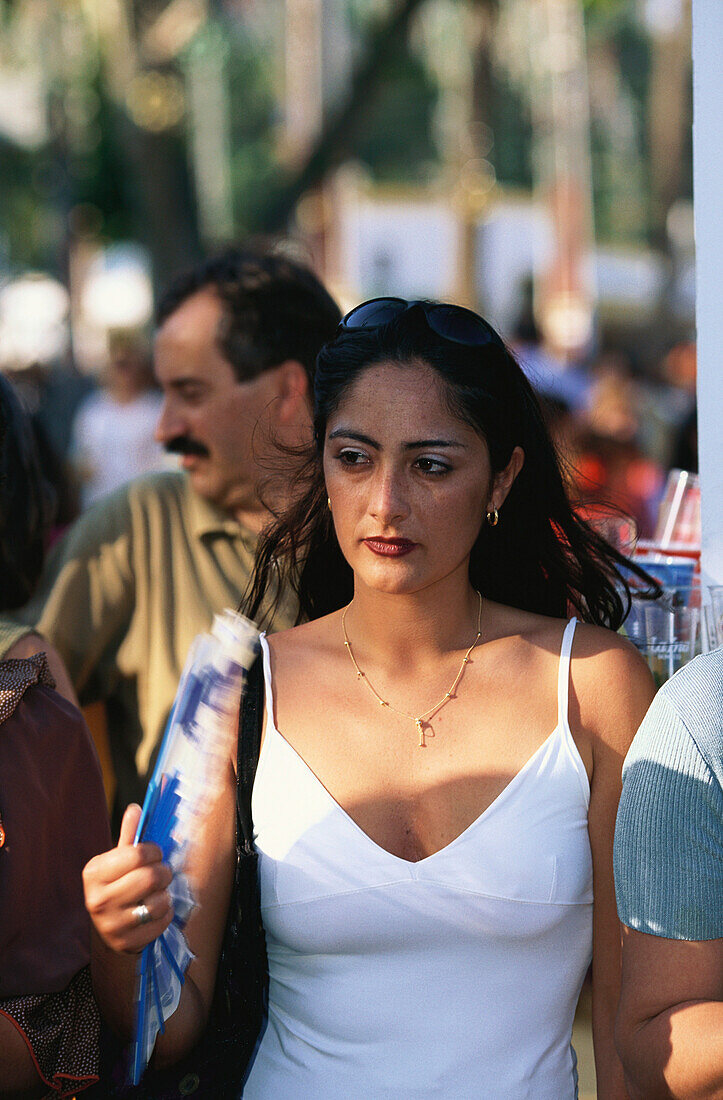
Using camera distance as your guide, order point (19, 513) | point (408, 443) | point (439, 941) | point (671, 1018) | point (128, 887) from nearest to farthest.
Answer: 1. point (128, 887)
2. point (671, 1018)
3. point (439, 941)
4. point (408, 443)
5. point (19, 513)

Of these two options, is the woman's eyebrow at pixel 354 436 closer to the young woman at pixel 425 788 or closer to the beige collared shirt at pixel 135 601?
the young woman at pixel 425 788

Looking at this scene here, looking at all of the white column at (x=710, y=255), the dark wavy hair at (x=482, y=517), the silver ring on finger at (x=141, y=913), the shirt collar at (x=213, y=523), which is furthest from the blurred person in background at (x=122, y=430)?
the silver ring on finger at (x=141, y=913)

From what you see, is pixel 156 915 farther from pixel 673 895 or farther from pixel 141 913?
pixel 673 895

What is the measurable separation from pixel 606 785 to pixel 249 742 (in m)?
0.59

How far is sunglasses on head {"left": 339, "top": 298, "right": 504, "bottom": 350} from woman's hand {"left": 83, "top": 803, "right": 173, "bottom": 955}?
995 mm

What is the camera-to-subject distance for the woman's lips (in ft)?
6.87

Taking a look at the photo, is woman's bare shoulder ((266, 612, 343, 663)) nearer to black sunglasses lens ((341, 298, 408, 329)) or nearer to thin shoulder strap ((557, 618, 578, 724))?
thin shoulder strap ((557, 618, 578, 724))

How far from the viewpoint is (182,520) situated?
11.6 ft

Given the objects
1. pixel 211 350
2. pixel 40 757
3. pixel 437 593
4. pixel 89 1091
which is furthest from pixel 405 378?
pixel 211 350

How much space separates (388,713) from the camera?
7.16 feet

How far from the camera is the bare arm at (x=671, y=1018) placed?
1686 mm

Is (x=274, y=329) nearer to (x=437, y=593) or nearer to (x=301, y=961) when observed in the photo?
(x=437, y=593)

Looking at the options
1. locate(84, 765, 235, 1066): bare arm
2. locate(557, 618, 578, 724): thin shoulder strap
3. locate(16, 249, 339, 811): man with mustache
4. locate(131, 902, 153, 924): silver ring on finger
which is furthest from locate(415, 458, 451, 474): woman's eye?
locate(16, 249, 339, 811): man with mustache

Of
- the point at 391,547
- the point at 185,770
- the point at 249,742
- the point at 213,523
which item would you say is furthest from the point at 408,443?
the point at 213,523
